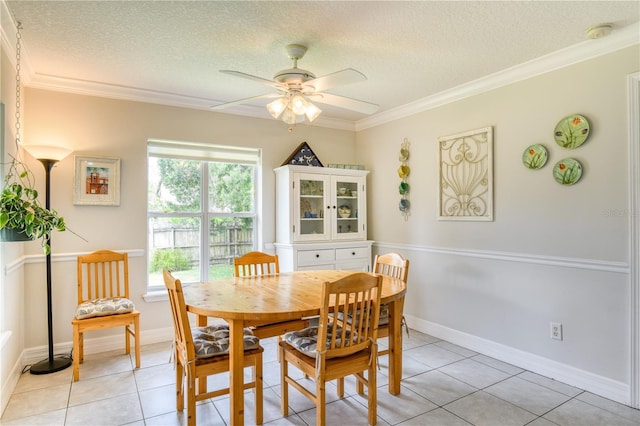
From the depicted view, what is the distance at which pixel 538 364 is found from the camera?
9.30ft

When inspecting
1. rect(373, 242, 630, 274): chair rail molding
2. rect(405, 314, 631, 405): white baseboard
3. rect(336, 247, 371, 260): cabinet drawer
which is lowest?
rect(405, 314, 631, 405): white baseboard

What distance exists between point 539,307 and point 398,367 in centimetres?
127

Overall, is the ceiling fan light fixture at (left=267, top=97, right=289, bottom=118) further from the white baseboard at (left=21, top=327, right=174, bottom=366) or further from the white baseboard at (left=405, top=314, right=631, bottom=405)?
the white baseboard at (left=405, top=314, right=631, bottom=405)

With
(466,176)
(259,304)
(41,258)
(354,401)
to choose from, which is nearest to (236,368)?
(259,304)

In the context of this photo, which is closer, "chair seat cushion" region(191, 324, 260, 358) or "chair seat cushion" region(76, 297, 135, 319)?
"chair seat cushion" region(191, 324, 260, 358)

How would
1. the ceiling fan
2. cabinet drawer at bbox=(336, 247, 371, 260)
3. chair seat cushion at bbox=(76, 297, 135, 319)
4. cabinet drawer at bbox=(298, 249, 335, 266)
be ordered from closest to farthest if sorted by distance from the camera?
1. the ceiling fan
2. chair seat cushion at bbox=(76, 297, 135, 319)
3. cabinet drawer at bbox=(298, 249, 335, 266)
4. cabinet drawer at bbox=(336, 247, 371, 260)

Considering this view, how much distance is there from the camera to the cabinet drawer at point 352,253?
13.6 feet

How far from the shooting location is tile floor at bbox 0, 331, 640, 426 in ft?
7.27

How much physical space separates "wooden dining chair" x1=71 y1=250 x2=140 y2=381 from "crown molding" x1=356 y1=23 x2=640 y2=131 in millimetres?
3258

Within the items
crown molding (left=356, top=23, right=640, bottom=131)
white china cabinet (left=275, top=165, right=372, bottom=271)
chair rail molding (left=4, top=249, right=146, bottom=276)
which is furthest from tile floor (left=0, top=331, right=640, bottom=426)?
crown molding (left=356, top=23, right=640, bottom=131)

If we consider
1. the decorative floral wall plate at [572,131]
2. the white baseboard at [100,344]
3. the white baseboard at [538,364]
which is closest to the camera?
the white baseboard at [538,364]

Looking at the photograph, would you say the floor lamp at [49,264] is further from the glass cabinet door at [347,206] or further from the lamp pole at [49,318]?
the glass cabinet door at [347,206]

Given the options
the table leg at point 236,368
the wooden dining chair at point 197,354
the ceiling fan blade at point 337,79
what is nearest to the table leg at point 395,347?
the wooden dining chair at point 197,354

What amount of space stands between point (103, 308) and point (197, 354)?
135cm
